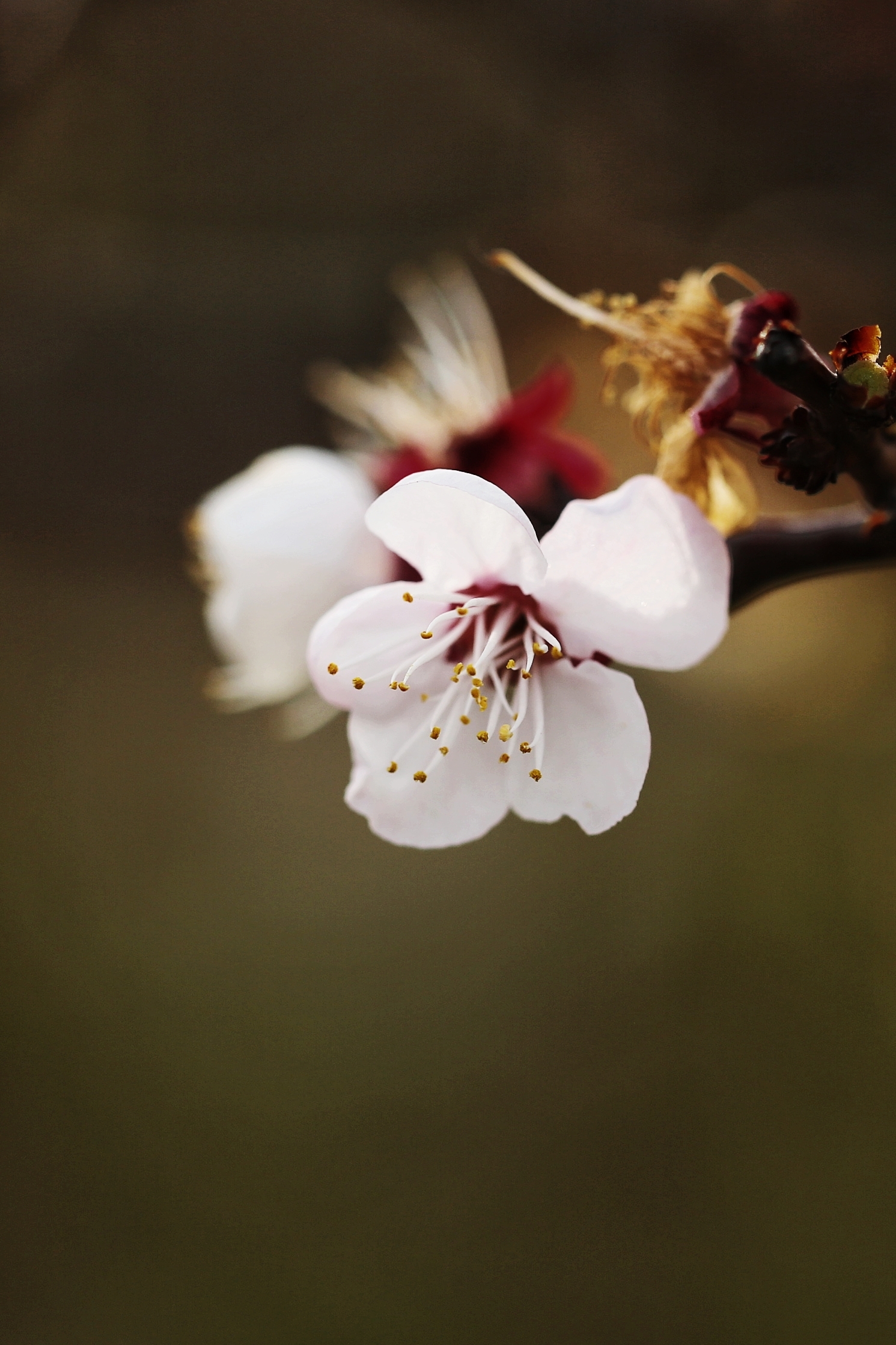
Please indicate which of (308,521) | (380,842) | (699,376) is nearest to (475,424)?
(308,521)

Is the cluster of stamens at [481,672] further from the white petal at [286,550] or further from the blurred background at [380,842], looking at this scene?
the blurred background at [380,842]

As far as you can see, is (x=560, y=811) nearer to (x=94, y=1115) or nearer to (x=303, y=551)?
(x=303, y=551)

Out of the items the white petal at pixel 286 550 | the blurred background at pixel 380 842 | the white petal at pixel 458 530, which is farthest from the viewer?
the blurred background at pixel 380 842

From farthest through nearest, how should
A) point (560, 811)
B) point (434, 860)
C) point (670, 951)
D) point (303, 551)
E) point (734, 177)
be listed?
point (434, 860) → point (670, 951) → point (734, 177) → point (303, 551) → point (560, 811)

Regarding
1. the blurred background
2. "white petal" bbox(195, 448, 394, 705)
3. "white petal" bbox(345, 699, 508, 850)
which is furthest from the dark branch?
the blurred background

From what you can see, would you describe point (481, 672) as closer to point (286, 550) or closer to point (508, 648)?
point (508, 648)

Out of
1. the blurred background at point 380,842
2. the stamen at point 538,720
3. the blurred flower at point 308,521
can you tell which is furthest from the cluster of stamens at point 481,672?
the blurred background at point 380,842

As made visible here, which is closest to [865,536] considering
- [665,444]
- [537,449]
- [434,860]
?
[665,444]

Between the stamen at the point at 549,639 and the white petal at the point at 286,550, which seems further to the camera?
the white petal at the point at 286,550
